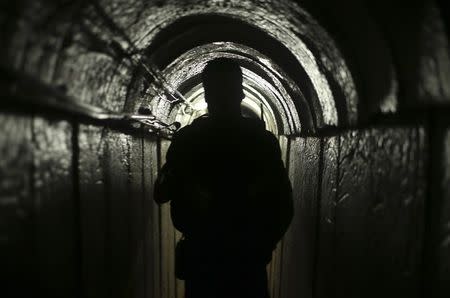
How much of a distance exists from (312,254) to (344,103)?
1700 millimetres

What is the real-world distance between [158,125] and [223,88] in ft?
4.20

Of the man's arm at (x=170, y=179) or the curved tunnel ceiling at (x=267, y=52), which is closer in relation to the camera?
the curved tunnel ceiling at (x=267, y=52)

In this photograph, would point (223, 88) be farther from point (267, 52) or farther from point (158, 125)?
point (267, 52)

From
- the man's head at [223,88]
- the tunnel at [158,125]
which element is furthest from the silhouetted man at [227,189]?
the tunnel at [158,125]

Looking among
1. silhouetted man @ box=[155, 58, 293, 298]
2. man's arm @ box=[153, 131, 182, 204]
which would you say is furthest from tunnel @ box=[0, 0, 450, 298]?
silhouetted man @ box=[155, 58, 293, 298]

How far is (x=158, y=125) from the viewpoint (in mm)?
4258

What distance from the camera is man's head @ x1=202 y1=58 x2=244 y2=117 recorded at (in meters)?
3.20

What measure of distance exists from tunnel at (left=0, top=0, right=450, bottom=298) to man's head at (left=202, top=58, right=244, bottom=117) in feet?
1.71

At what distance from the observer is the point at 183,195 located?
3324 millimetres

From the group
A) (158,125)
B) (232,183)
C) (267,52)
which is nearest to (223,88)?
(232,183)

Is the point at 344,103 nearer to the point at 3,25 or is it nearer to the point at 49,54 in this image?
the point at 49,54

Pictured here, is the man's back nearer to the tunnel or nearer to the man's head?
the man's head

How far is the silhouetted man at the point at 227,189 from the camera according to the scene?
10.7 ft

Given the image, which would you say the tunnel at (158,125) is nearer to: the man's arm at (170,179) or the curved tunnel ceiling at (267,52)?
the curved tunnel ceiling at (267,52)
